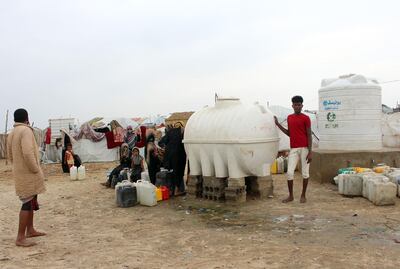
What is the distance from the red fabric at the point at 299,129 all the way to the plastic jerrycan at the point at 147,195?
8.99ft

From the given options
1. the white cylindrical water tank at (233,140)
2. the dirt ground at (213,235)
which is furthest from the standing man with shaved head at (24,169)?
the white cylindrical water tank at (233,140)

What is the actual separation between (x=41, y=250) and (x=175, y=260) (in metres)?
1.80

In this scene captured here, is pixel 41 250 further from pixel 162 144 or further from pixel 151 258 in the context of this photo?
pixel 162 144

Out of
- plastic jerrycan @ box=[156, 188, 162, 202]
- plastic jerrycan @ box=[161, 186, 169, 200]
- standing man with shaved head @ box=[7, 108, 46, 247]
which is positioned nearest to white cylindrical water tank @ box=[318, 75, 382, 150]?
plastic jerrycan @ box=[161, 186, 169, 200]

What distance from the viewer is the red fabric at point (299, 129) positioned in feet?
23.2

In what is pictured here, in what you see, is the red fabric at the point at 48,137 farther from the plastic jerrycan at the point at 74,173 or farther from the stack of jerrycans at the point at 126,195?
the stack of jerrycans at the point at 126,195

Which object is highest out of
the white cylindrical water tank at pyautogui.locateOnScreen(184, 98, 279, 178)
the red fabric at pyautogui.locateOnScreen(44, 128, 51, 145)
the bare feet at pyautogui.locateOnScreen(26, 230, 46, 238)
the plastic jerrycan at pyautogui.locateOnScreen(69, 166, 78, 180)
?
the white cylindrical water tank at pyautogui.locateOnScreen(184, 98, 279, 178)

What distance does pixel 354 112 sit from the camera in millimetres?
8961

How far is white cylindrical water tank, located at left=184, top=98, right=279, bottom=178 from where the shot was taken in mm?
7055

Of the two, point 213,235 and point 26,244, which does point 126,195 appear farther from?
point 213,235

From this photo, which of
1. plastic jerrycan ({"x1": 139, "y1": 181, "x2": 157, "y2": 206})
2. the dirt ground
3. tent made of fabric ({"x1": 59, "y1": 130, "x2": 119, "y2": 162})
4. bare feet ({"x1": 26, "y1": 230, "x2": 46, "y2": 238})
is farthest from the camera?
tent made of fabric ({"x1": 59, "y1": 130, "x2": 119, "y2": 162})

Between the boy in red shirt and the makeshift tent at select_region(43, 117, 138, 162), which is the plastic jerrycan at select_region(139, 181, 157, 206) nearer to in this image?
the boy in red shirt

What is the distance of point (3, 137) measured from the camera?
921 inches

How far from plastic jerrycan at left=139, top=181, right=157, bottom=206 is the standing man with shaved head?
2.39 metres
